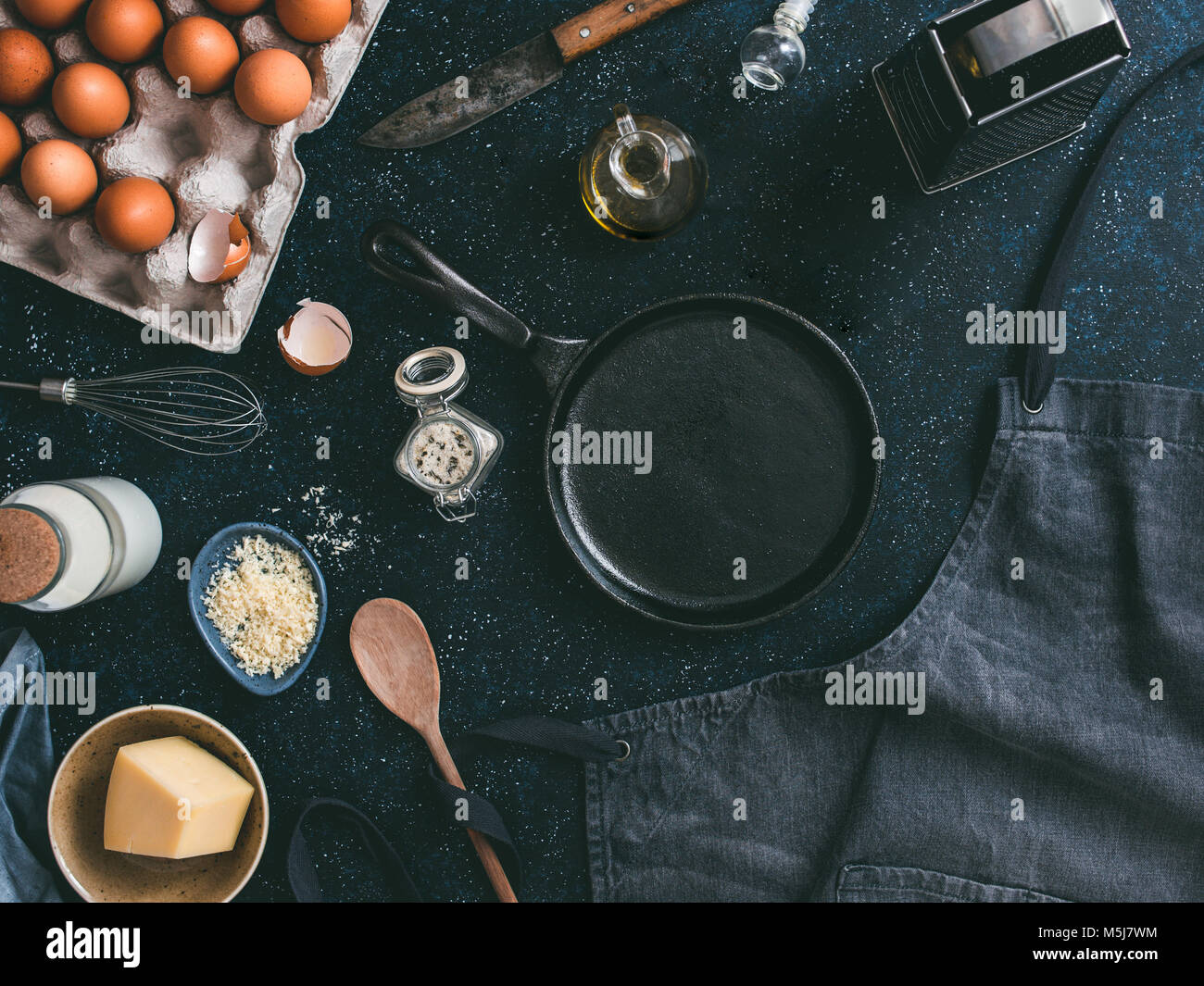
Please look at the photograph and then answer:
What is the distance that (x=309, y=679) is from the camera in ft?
2.42

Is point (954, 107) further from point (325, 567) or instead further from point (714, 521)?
point (325, 567)

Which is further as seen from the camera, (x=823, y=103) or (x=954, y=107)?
(x=823, y=103)

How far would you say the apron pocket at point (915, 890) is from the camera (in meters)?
0.72

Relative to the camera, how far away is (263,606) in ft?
2.33

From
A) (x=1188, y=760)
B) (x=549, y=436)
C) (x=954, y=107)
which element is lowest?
(x=1188, y=760)

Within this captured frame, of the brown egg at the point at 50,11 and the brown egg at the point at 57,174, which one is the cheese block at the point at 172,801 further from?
the brown egg at the point at 50,11

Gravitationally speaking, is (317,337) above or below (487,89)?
below

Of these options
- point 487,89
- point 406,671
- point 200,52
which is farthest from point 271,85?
point 406,671

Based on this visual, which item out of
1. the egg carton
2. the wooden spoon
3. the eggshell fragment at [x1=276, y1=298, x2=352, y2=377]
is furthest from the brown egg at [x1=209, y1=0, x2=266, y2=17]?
the wooden spoon

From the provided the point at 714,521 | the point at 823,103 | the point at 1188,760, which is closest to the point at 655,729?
the point at 714,521

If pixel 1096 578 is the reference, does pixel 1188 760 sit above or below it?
below

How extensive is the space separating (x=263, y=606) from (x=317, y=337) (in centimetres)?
24

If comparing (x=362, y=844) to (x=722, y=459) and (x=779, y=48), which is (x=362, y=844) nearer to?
(x=722, y=459)
